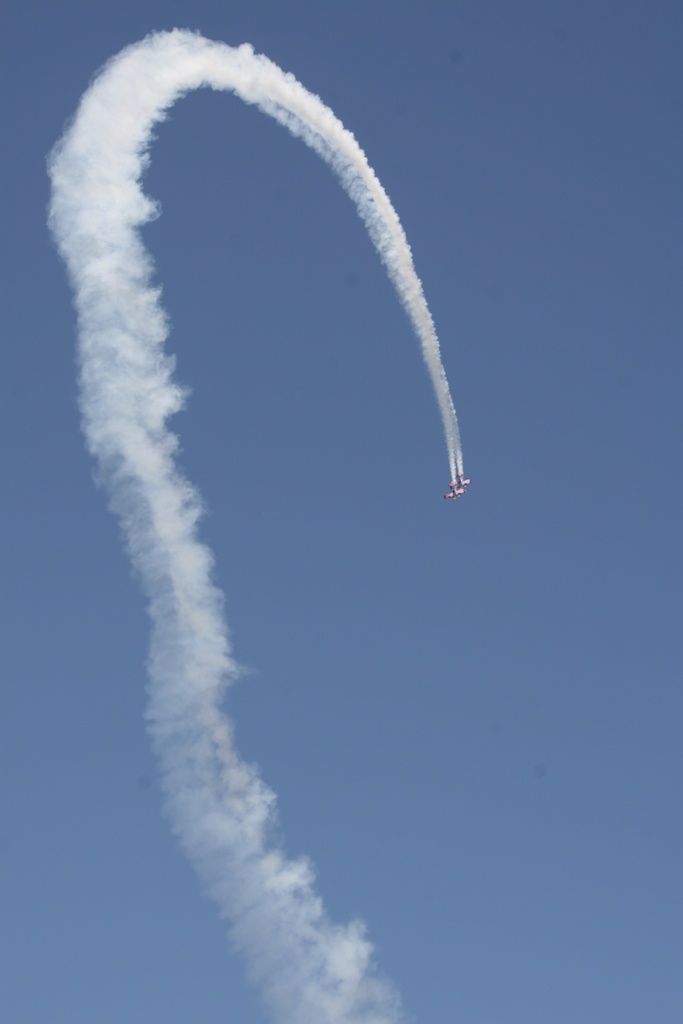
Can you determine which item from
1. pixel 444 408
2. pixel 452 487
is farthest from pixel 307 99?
pixel 452 487

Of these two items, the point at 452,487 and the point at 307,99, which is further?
the point at 452,487

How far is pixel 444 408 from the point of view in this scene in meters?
103

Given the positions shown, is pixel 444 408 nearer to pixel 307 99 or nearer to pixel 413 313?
pixel 413 313

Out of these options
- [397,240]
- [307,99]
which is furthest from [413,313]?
[307,99]

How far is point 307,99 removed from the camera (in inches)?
3664

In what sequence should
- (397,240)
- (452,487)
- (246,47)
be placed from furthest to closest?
(452,487), (397,240), (246,47)

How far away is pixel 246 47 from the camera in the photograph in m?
91.3

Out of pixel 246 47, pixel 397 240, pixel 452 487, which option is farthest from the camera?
pixel 452 487

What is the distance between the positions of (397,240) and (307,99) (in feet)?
35.9

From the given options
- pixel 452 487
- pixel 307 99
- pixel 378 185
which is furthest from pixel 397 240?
pixel 452 487

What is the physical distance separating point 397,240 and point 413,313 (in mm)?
5157

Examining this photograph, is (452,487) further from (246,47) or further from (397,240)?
(246,47)

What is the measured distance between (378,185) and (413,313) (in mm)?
9061

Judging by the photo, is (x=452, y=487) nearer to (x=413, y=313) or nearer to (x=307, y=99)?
(x=413, y=313)
